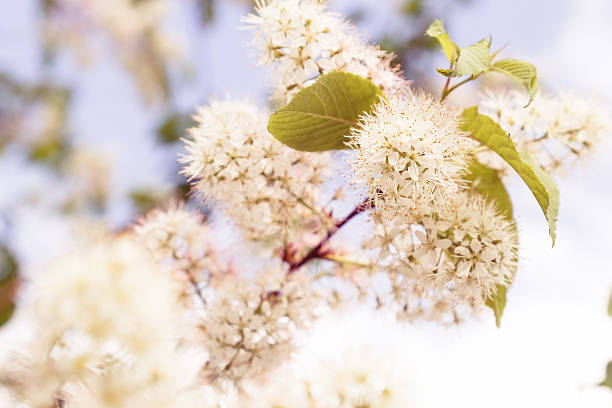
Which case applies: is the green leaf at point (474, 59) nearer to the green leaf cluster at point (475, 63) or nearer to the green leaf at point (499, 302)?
the green leaf cluster at point (475, 63)

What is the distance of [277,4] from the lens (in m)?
0.54

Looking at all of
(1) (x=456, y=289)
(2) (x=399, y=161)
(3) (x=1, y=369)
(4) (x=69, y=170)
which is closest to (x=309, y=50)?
(2) (x=399, y=161)

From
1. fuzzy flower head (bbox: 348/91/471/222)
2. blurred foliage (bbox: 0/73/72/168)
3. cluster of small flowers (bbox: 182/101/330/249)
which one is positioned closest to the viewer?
fuzzy flower head (bbox: 348/91/471/222)

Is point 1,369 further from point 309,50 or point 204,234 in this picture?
point 309,50

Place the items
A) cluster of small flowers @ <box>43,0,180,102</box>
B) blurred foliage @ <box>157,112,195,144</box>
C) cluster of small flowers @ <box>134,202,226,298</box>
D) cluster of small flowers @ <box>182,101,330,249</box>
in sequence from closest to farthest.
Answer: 1. cluster of small flowers @ <box>182,101,330,249</box>
2. cluster of small flowers @ <box>134,202,226,298</box>
3. blurred foliage @ <box>157,112,195,144</box>
4. cluster of small flowers @ <box>43,0,180,102</box>

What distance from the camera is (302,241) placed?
67 cm

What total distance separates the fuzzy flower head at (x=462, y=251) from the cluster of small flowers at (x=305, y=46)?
0.16 m

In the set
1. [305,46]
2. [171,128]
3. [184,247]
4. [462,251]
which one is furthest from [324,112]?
[171,128]

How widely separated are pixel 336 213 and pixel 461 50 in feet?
0.79

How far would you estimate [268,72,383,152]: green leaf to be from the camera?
479mm

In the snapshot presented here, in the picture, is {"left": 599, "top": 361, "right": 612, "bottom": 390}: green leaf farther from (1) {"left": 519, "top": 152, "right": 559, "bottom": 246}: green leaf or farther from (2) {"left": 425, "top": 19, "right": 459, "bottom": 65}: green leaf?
(2) {"left": 425, "top": 19, "right": 459, "bottom": 65}: green leaf

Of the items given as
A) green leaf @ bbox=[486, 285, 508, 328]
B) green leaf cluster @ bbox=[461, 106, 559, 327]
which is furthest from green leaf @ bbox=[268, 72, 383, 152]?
green leaf @ bbox=[486, 285, 508, 328]

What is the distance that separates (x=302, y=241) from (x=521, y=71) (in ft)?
1.09

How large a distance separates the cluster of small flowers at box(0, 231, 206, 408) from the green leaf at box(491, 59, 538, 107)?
43 cm
